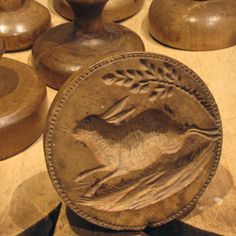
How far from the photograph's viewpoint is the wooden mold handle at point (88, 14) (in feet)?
3.98

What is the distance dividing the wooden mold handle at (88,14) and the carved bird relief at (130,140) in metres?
0.48

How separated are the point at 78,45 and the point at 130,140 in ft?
1.69

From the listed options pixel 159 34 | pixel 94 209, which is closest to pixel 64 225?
pixel 94 209

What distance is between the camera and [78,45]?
1.30 m

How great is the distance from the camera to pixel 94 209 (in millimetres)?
844

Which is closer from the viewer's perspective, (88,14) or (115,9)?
(88,14)

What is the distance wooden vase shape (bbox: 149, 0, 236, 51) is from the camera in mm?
1415

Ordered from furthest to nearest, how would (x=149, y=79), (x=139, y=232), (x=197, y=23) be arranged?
(x=197, y=23) < (x=139, y=232) < (x=149, y=79)

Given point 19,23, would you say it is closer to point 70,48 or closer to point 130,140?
point 70,48

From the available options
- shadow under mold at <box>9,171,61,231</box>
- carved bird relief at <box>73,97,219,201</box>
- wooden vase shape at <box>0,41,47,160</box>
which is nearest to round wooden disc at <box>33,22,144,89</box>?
wooden vase shape at <box>0,41,47,160</box>

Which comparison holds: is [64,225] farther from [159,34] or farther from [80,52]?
[159,34]

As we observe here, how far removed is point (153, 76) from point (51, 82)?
0.58m

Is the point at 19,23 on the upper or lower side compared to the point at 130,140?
lower

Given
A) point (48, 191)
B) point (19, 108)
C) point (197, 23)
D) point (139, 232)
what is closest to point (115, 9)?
point (197, 23)
